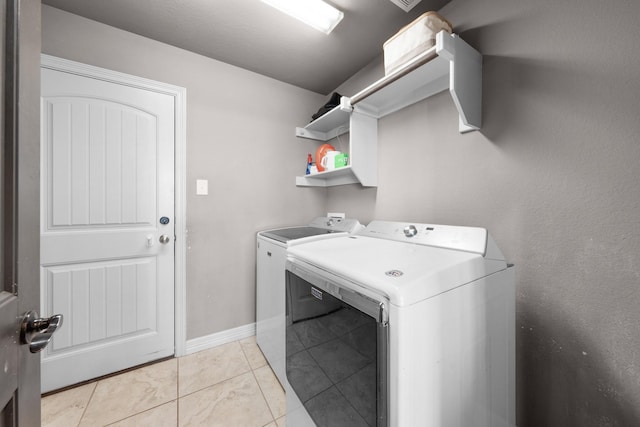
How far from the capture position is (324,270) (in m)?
0.95

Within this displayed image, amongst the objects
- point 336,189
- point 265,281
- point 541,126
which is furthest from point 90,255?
point 541,126

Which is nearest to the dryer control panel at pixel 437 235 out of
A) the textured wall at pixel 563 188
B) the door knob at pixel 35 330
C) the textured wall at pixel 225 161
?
the textured wall at pixel 563 188

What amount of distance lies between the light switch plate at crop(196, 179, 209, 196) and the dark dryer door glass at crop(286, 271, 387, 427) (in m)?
1.20

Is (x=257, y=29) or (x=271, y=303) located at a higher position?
(x=257, y=29)

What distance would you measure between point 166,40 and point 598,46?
2.44 metres

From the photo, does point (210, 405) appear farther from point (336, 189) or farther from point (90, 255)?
point (336, 189)

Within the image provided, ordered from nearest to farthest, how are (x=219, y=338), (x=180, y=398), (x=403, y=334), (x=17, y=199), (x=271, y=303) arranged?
(x=17, y=199) < (x=403, y=334) < (x=180, y=398) < (x=271, y=303) < (x=219, y=338)

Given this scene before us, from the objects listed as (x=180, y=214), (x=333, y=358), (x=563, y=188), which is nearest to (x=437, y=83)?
(x=563, y=188)

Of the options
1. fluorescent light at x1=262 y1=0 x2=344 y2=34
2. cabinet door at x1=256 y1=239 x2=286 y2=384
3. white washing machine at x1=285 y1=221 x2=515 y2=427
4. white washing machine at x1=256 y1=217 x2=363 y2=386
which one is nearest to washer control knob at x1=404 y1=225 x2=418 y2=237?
white washing machine at x1=285 y1=221 x2=515 y2=427

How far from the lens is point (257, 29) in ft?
5.38

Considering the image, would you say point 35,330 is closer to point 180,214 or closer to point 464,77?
point 180,214

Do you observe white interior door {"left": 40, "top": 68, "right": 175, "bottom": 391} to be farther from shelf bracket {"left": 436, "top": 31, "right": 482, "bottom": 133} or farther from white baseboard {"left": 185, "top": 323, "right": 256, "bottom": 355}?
shelf bracket {"left": 436, "top": 31, "right": 482, "bottom": 133}

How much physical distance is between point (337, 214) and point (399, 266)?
147 cm

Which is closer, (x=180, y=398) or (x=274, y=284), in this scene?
(x=180, y=398)
